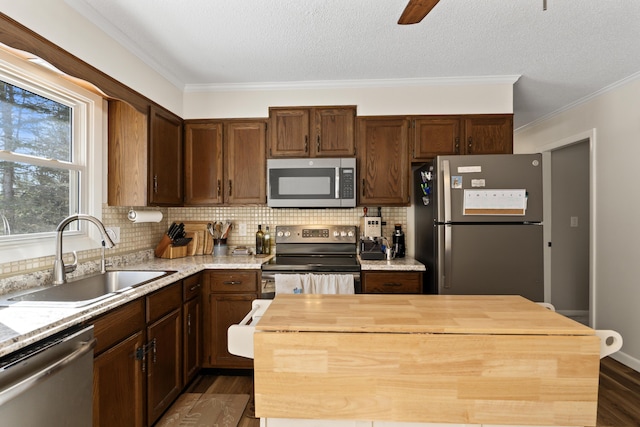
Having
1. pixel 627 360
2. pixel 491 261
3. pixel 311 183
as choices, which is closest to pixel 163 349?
pixel 311 183

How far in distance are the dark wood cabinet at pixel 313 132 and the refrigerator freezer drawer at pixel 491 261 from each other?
4.04 ft

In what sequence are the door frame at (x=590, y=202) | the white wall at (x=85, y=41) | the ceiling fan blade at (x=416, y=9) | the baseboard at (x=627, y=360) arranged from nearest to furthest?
the ceiling fan blade at (x=416, y=9)
the white wall at (x=85, y=41)
the baseboard at (x=627, y=360)
the door frame at (x=590, y=202)

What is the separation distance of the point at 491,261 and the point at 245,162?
87.1 inches

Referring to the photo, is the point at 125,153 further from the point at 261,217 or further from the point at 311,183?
the point at 311,183

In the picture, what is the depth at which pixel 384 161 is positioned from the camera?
3.03 metres

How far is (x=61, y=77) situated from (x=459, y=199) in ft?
9.01

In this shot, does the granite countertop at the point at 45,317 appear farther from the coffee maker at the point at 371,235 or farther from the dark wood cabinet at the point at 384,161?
the dark wood cabinet at the point at 384,161

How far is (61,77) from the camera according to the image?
207 cm

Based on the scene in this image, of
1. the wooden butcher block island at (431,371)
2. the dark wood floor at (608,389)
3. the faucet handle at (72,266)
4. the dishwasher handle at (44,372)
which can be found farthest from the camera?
the dark wood floor at (608,389)

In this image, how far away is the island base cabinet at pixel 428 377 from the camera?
1.21 meters

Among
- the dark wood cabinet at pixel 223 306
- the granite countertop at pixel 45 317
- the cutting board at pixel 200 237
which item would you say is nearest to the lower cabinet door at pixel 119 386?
the granite countertop at pixel 45 317

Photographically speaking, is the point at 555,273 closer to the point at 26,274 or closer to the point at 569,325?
the point at 569,325

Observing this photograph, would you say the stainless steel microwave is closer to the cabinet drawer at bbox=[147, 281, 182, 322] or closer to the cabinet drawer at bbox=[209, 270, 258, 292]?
the cabinet drawer at bbox=[209, 270, 258, 292]

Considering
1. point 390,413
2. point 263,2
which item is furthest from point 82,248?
point 390,413
